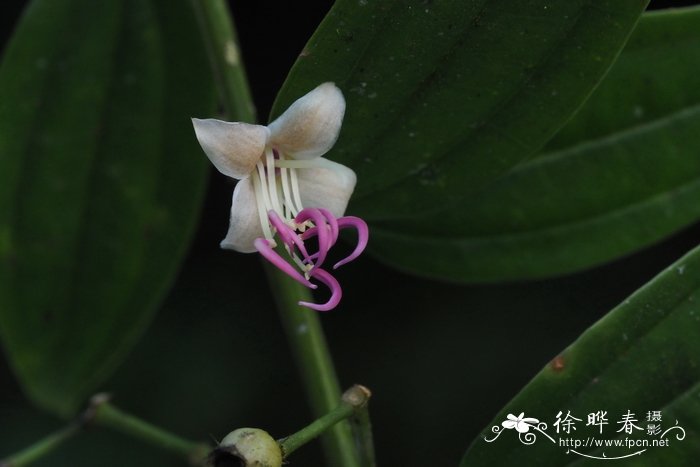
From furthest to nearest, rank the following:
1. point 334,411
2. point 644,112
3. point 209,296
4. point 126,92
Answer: point 209,296 → point 126,92 → point 644,112 → point 334,411

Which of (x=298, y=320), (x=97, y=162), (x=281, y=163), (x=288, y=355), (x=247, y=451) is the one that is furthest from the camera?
(x=288, y=355)

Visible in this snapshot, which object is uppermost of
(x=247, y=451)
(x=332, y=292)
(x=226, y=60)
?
(x=226, y=60)

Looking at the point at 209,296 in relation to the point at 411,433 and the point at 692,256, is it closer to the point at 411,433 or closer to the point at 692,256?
the point at 411,433

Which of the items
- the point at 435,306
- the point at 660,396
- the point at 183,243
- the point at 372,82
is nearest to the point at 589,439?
the point at 660,396

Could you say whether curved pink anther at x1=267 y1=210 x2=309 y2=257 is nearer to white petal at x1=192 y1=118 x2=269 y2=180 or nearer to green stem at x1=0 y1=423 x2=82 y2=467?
white petal at x1=192 y1=118 x2=269 y2=180

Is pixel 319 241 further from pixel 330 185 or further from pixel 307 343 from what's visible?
pixel 307 343

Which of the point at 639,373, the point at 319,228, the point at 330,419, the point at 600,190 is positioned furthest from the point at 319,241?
the point at 600,190

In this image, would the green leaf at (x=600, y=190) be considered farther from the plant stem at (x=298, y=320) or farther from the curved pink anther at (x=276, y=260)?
the curved pink anther at (x=276, y=260)
